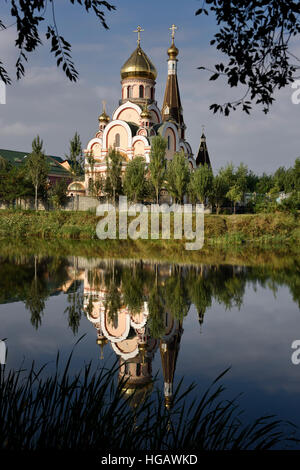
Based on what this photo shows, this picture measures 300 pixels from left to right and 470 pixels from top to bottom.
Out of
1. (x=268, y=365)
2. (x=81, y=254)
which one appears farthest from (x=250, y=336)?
(x=81, y=254)

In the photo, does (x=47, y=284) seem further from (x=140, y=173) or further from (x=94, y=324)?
(x=140, y=173)

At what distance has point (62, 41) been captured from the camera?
10.9 feet

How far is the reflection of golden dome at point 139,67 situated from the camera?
3831cm

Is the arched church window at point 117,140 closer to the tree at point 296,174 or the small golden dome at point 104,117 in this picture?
the small golden dome at point 104,117

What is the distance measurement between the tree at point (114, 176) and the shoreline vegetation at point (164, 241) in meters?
3.81

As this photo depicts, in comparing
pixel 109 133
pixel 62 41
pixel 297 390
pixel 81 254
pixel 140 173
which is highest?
pixel 109 133

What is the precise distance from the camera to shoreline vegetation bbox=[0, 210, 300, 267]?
1841 centimetres

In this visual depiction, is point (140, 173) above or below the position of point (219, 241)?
above

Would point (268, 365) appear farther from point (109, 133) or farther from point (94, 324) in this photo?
point (109, 133)

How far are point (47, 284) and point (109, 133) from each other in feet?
91.9

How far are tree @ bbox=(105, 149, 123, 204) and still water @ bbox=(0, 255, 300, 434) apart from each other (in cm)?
1856
